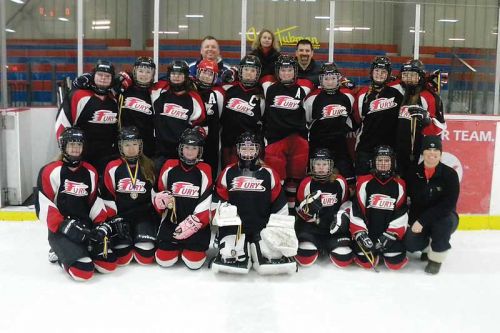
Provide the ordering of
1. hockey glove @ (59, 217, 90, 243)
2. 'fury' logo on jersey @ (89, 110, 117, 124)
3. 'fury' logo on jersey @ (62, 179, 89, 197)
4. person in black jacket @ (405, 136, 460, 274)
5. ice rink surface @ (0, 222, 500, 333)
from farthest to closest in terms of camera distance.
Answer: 'fury' logo on jersey @ (89, 110, 117, 124) < person in black jacket @ (405, 136, 460, 274) < 'fury' logo on jersey @ (62, 179, 89, 197) < hockey glove @ (59, 217, 90, 243) < ice rink surface @ (0, 222, 500, 333)

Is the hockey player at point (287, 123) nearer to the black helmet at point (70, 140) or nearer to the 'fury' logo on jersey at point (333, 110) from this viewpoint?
the 'fury' logo on jersey at point (333, 110)

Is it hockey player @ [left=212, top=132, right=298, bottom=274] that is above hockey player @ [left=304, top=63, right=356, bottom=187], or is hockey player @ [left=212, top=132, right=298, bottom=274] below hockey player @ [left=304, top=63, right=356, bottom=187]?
below

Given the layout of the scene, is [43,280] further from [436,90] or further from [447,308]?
[436,90]

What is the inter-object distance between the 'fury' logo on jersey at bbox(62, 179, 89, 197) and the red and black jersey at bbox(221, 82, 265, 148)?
3.43ft

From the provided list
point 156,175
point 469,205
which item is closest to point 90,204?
point 156,175

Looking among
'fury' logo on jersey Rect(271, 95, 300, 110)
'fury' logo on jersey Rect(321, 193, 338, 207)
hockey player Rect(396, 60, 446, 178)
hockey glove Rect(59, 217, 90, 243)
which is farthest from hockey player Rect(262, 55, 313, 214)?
hockey glove Rect(59, 217, 90, 243)

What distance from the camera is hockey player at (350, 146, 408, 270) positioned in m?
3.10

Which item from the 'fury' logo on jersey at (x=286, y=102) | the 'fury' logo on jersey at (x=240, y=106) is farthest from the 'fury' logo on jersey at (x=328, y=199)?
the 'fury' logo on jersey at (x=240, y=106)

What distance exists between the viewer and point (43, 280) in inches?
112

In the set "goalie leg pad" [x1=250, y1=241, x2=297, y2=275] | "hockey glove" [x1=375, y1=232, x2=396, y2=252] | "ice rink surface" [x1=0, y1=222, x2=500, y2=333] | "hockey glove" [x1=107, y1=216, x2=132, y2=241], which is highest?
"hockey glove" [x1=107, y1=216, x2=132, y2=241]

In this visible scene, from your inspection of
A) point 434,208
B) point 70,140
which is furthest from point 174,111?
point 434,208

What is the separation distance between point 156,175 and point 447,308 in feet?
5.77

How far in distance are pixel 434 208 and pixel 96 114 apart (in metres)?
2.11

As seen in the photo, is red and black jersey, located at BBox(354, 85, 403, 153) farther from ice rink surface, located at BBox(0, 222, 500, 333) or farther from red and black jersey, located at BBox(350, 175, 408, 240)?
ice rink surface, located at BBox(0, 222, 500, 333)
